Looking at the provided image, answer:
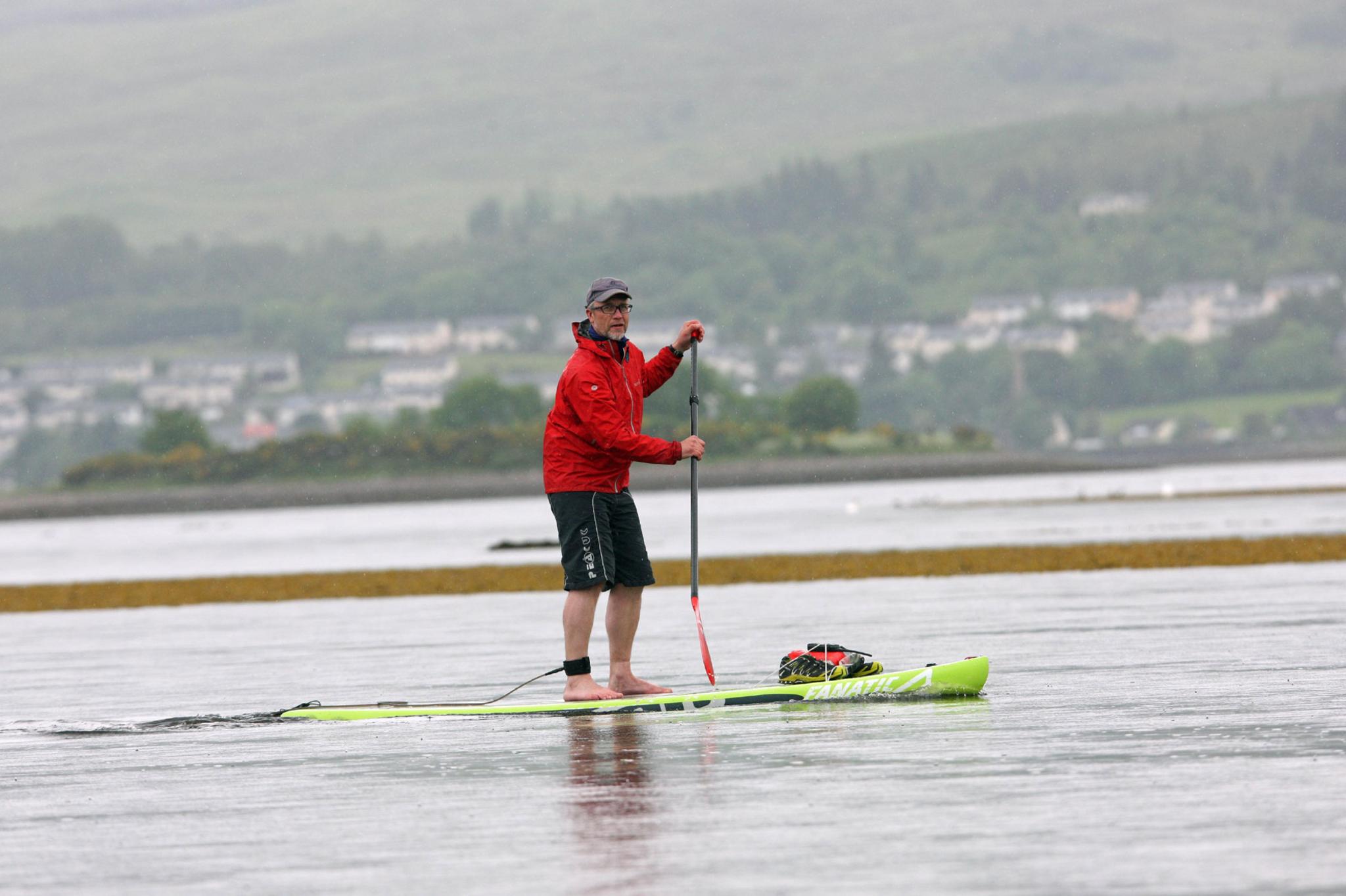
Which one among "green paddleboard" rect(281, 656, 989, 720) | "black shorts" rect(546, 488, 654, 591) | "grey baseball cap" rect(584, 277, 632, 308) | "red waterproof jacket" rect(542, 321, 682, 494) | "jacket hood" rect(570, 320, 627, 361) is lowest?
"green paddleboard" rect(281, 656, 989, 720)

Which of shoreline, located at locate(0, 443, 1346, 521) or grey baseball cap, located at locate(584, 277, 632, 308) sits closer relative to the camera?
grey baseball cap, located at locate(584, 277, 632, 308)

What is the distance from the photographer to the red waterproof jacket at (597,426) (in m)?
12.5

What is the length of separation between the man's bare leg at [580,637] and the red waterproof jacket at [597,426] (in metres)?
0.65

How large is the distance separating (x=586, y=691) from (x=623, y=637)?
0.57 m

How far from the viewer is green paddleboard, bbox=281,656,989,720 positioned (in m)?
12.1

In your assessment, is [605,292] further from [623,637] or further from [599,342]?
[623,637]

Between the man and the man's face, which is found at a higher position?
the man's face

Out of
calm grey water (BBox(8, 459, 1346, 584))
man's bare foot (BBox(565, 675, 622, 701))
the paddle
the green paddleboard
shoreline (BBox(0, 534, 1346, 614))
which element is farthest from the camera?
calm grey water (BBox(8, 459, 1346, 584))

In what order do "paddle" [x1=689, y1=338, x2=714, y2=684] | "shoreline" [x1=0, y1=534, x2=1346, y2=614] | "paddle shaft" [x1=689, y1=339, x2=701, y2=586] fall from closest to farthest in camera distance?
"paddle" [x1=689, y1=338, x2=714, y2=684] → "paddle shaft" [x1=689, y1=339, x2=701, y2=586] → "shoreline" [x1=0, y1=534, x2=1346, y2=614]

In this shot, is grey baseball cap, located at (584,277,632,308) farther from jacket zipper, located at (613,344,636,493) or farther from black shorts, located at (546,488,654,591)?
black shorts, located at (546,488,654,591)

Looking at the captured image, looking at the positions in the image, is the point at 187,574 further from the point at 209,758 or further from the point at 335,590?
the point at 209,758

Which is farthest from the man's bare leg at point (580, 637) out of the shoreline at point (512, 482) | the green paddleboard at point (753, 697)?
the shoreline at point (512, 482)

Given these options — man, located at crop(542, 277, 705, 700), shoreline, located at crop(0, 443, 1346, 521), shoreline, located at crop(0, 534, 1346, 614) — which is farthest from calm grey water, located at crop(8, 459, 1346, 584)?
shoreline, located at crop(0, 443, 1346, 521)

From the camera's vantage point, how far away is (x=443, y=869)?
7230mm
